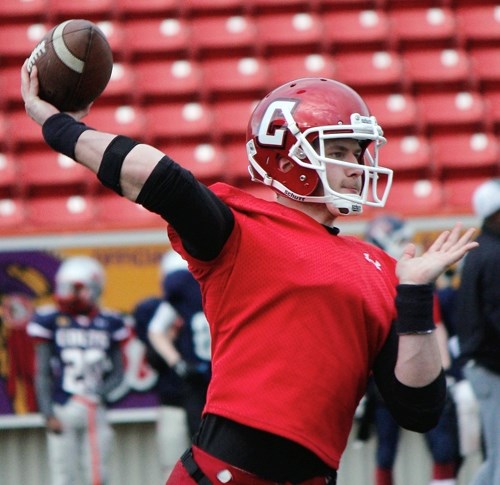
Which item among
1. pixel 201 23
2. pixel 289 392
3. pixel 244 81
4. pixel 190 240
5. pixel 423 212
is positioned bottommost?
pixel 289 392

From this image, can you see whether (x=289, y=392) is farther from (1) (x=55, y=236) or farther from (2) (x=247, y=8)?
(2) (x=247, y=8)

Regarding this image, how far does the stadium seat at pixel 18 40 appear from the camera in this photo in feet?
25.8

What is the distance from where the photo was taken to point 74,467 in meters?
5.51

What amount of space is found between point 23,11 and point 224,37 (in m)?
1.38

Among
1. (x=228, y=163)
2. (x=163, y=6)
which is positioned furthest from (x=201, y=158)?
(x=163, y=6)

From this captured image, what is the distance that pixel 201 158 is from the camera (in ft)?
23.2

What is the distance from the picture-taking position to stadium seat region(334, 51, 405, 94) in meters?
7.77

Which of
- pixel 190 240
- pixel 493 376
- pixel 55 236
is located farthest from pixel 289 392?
pixel 55 236

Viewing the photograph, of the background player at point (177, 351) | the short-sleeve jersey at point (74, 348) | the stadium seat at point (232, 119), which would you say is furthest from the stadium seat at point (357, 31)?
the short-sleeve jersey at point (74, 348)

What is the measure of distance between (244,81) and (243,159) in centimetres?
76

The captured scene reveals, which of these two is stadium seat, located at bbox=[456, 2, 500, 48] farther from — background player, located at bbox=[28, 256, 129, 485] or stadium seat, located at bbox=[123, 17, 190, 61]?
background player, located at bbox=[28, 256, 129, 485]

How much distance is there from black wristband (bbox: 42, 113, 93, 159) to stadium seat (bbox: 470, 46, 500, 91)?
5.99 metres

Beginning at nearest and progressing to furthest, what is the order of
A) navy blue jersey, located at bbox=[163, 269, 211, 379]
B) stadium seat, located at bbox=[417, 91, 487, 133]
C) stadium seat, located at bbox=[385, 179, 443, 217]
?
1. navy blue jersey, located at bbox=[163, 269, 211, 379]
2. stadium seat, located at bbox=[385, 179, 443, 217]
3. stadium seat, located at bbox=[417, 91, 487, 133]

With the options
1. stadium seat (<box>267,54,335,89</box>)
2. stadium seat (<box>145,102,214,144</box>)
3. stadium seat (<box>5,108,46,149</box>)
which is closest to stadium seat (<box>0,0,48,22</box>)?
stadium seat (<box>5,108,46,149</box>)
